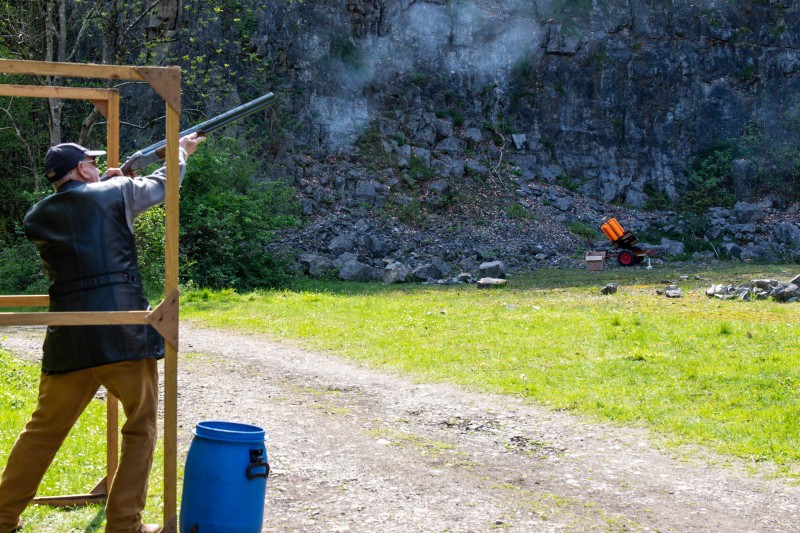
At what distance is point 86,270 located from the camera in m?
4.74

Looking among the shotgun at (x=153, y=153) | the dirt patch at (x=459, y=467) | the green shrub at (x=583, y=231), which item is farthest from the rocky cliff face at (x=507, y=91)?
the shotgun at (x=153, y=153)

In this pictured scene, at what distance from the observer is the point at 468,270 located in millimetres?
27219

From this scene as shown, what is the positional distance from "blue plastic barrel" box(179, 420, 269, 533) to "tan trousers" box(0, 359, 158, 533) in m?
0.29

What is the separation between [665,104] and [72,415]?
39206 mm

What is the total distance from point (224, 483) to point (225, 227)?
713 inches

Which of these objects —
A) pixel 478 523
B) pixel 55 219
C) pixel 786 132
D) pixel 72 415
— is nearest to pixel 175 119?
pixel 55 219

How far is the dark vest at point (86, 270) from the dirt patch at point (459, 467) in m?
1.56

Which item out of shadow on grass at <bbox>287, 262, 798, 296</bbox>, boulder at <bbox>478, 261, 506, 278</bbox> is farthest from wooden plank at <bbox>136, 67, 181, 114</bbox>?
boulder at <bbox>478, 261, 506, 278</bbox>

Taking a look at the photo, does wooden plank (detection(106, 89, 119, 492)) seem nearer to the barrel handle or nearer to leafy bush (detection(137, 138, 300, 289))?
the barrel handle

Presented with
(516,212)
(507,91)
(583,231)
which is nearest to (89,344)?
(516,212)

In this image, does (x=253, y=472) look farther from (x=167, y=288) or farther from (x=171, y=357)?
(x=167, y=288)

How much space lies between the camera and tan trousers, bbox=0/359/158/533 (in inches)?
184

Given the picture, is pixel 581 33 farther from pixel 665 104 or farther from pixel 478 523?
pixel 478 523

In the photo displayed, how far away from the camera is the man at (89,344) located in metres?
4.67
